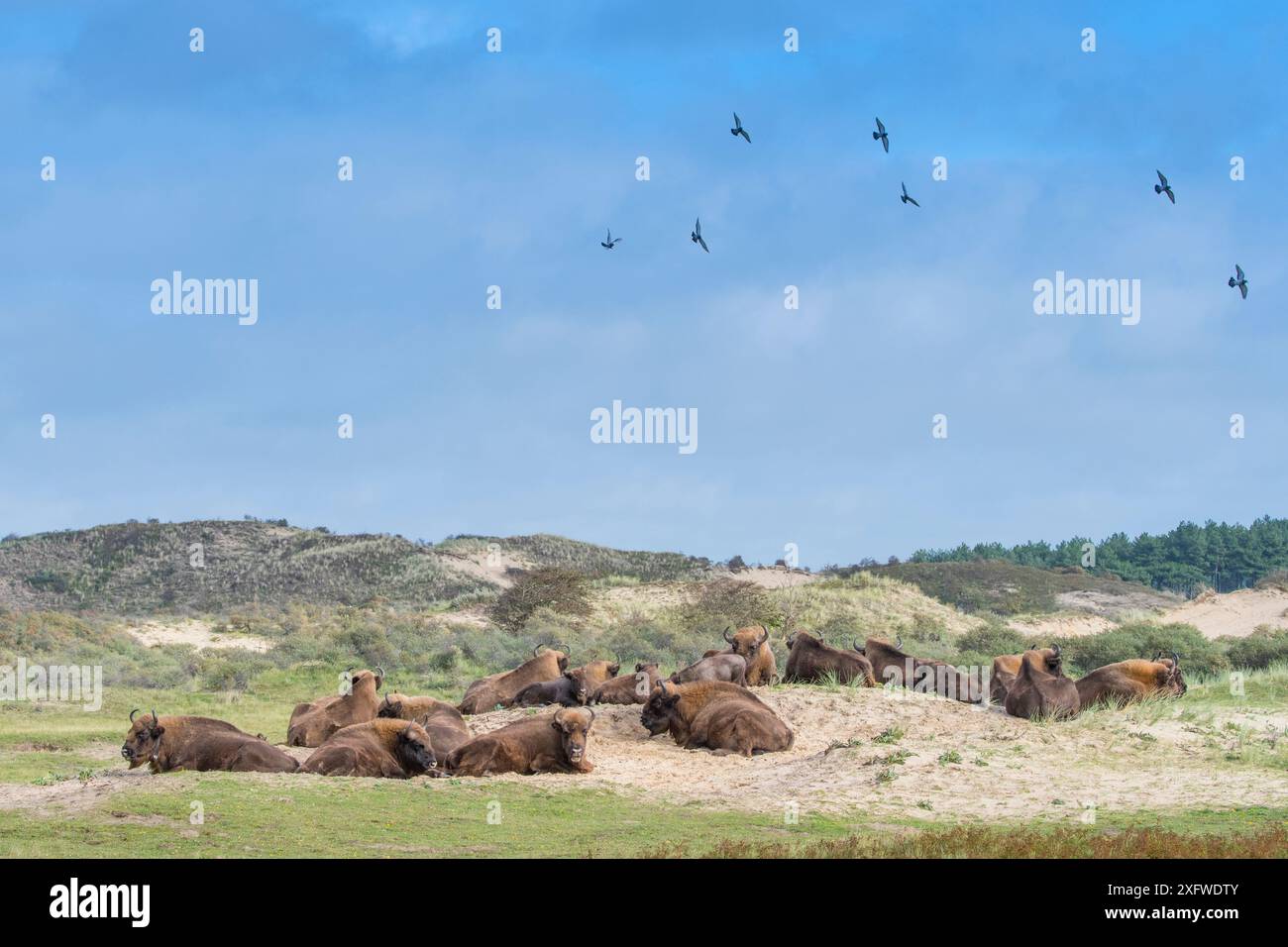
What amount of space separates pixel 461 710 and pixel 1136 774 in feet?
39.7

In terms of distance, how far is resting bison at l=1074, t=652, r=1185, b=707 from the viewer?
22.9 metres

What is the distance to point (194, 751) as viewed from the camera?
17031 mm

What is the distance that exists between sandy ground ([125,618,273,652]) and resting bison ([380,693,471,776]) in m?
29.4

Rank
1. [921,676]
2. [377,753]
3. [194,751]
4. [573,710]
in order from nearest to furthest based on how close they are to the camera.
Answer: [194,751]
[377,753]
[573,710]
[921,676]

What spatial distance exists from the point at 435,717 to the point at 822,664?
795cm

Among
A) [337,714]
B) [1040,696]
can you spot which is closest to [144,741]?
[337,714]

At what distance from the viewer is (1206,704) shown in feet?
75.5

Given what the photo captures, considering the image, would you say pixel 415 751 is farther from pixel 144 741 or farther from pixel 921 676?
pixel 921 676

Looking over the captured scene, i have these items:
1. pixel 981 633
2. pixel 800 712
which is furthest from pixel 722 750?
pixel 981 633

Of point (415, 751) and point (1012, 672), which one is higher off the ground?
point (1012, 672)

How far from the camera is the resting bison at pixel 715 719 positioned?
63.6ft

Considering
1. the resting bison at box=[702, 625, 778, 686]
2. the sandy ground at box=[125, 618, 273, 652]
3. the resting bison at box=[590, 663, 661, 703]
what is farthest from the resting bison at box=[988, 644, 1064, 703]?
the sandy ground at box=[125, 618, 273, 652]

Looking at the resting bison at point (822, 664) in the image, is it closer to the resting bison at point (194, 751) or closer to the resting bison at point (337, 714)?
the resting bison at point (337, 714)
